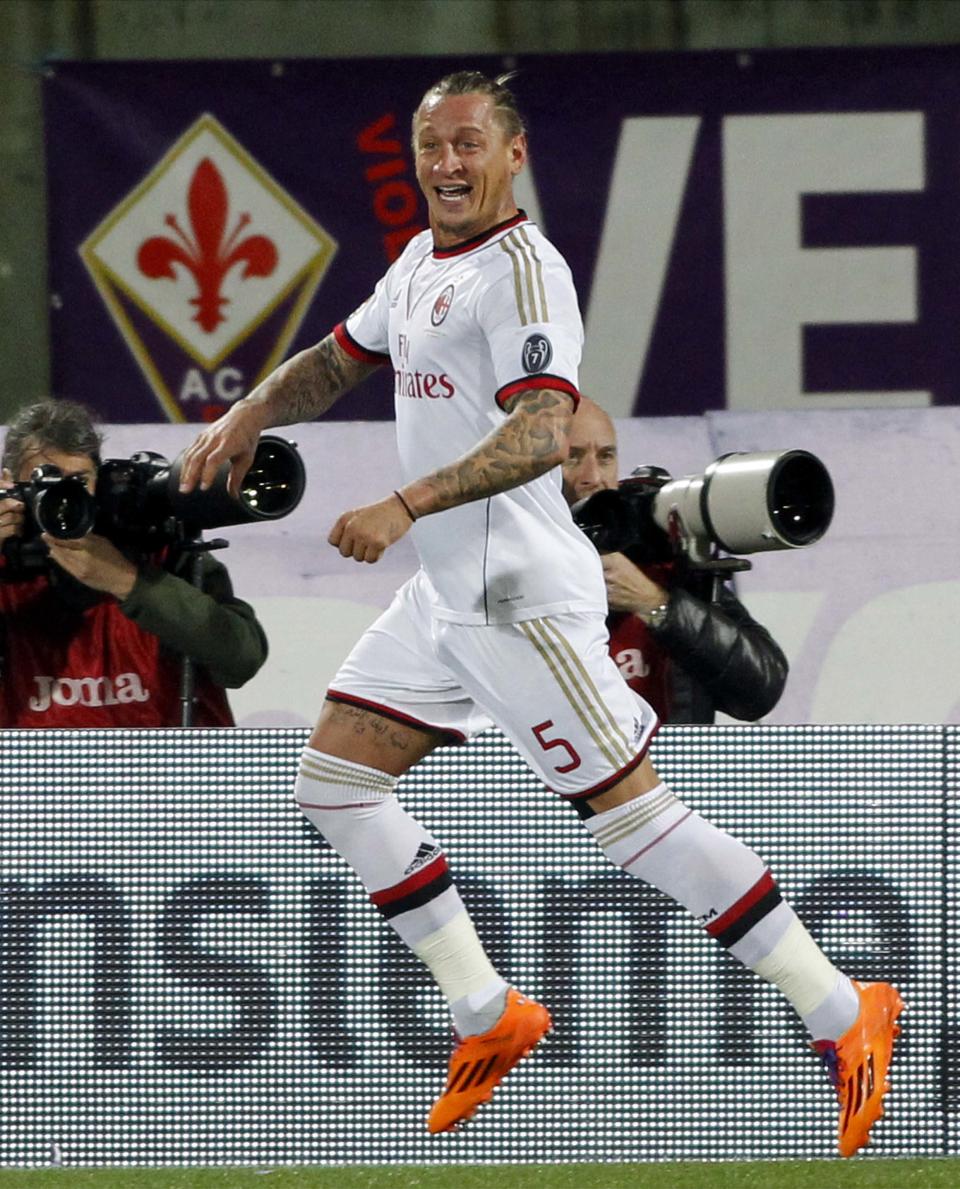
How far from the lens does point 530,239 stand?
3.30 m

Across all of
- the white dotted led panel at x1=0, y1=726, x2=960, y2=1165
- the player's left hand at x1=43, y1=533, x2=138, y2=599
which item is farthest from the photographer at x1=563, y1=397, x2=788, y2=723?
the player's left hand at x1=43, y1=533, x2=138, y2=599

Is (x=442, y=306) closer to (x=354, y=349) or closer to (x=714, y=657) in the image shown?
(x=354, y=349)

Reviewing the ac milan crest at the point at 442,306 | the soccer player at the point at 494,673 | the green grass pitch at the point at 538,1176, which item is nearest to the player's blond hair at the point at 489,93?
the soccer player at the point at 494,673

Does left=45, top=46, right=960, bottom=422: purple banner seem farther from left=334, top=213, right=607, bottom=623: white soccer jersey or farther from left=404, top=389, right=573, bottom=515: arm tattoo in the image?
left=404, top=389, right=573, bottom=515: arm tattoo

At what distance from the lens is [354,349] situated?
12.0 ft

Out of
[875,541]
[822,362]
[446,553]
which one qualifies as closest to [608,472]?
[875,541]

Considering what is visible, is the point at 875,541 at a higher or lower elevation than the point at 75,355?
lower

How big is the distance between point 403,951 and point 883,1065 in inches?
35.4

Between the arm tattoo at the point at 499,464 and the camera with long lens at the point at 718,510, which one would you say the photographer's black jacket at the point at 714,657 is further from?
the arm tattoo at the point at 499,464

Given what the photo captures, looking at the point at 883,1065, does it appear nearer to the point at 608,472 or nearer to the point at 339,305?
the point at 608,472

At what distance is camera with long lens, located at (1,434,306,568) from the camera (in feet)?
12.1

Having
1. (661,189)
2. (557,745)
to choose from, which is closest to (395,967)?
(557,745)

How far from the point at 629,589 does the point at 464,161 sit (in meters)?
1.04

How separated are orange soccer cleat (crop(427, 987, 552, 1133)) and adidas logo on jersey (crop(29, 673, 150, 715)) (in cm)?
116
